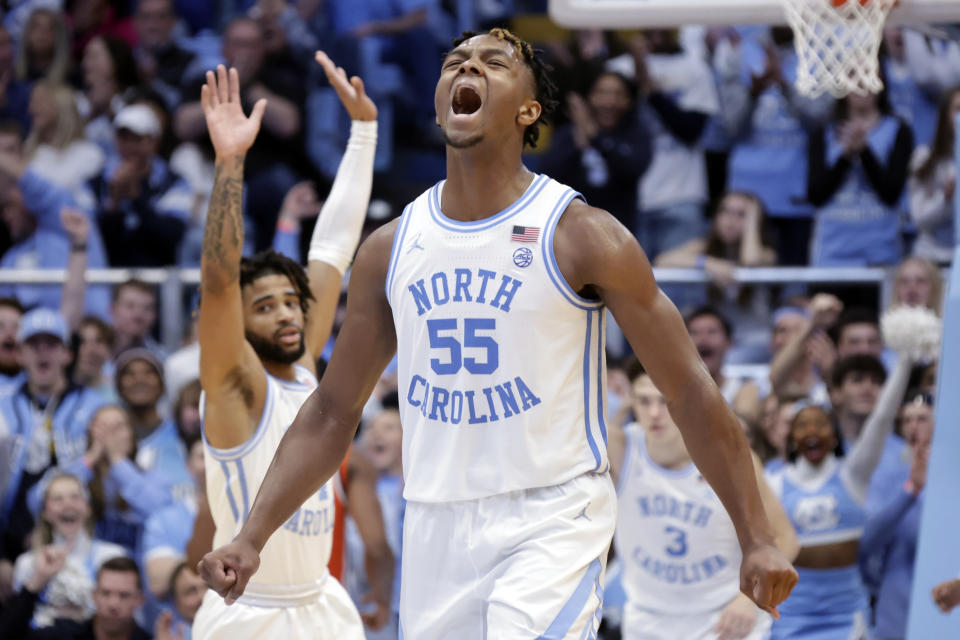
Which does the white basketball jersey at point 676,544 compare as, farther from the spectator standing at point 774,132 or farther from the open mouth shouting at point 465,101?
the spectator standing at point 774,132

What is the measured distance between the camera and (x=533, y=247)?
3.61 meters

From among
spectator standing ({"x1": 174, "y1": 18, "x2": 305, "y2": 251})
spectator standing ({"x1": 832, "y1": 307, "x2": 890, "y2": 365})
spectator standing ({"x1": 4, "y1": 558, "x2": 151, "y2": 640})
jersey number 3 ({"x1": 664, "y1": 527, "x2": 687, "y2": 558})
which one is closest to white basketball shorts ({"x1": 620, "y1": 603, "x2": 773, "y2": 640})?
jersey number 3 ({"x1": 664, "y1": 527, "x2": 687, "y2": 558})

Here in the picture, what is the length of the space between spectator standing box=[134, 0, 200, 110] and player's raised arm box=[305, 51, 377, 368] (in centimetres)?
497

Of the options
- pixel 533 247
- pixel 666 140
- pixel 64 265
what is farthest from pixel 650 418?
pixel 64 265

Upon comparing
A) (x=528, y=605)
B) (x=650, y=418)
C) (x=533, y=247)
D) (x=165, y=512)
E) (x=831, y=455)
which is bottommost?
(x=165, y=512)

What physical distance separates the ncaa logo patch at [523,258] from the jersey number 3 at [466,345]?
159 millimetres

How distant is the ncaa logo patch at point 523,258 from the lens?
3596mm

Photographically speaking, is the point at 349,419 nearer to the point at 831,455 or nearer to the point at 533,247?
the point at 533,247

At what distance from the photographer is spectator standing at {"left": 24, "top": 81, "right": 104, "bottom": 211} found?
393 inches

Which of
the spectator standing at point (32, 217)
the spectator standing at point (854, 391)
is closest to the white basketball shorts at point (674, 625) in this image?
the spectator standing at point (854, 391)

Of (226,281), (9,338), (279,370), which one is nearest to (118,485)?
(9,338)

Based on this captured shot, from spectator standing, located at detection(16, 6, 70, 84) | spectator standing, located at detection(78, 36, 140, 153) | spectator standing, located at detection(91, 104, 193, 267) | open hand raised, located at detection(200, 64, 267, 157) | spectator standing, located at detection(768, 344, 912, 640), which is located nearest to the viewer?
open hand raised, located at detection(200, 64, 267, 157)

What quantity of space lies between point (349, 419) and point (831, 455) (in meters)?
3.66

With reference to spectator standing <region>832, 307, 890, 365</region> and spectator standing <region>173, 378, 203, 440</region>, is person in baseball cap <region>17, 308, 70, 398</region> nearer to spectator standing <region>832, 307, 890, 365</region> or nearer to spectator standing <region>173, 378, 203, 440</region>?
spectator standing <region>173, 378, 203, 440</region>
